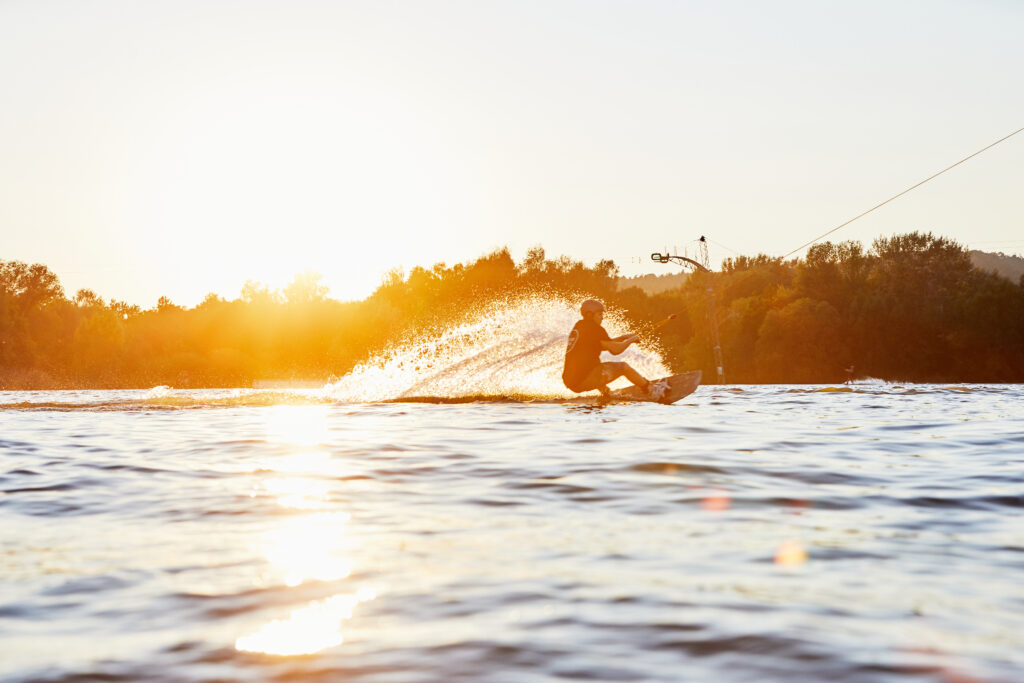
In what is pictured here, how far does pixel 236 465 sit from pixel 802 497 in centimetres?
511

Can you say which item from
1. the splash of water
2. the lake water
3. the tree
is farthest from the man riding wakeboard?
the tree

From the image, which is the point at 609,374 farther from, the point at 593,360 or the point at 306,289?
the point at 306,289

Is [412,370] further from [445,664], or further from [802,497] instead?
[445,664]

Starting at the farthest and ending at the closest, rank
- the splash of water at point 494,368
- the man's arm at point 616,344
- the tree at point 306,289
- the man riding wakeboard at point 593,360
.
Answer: the tree at point 306,289 < the splash of water at point 494,368 < the man riding wakeboard at point 593,360 < the man's arm at point 616,344

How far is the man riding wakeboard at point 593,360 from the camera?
17.5 m

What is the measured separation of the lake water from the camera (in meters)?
2.99

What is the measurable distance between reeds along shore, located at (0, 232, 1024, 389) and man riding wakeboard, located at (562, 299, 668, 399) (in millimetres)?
62564

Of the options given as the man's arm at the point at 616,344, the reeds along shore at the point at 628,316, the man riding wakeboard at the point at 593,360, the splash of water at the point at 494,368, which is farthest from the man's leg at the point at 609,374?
the reeds along shore at the point at 628,316

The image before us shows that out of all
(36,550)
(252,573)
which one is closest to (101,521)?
(36,550)

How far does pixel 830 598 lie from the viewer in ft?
11.9

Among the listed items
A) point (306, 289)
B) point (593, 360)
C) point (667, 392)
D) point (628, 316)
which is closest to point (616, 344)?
point (593, 360)

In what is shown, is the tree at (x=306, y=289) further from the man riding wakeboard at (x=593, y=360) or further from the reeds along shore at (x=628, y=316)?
the man riding wakeboard at (x=593, y=360)

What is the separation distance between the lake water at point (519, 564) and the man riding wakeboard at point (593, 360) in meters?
8.04

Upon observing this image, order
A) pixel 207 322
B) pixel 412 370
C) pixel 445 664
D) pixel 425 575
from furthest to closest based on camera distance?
pixel 207 322
pixel 412 370
pixel 425 575
pixel 445 664
